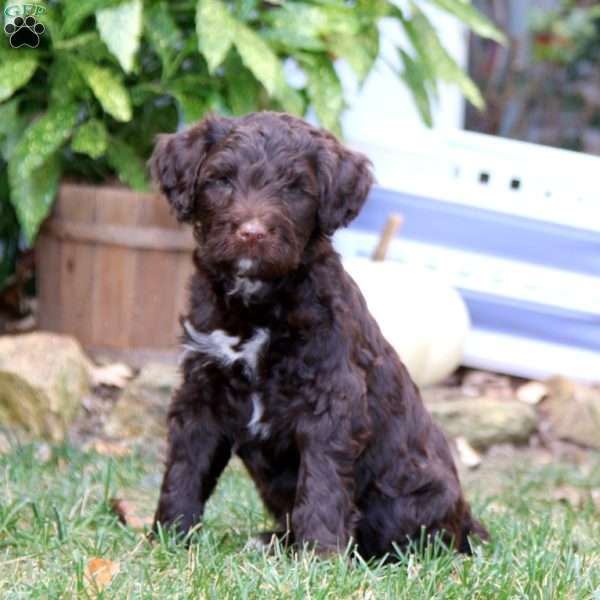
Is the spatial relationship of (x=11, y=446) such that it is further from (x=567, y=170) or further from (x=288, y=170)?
(x=567, y=170)

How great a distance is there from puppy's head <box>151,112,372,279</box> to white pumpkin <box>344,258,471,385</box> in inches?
97.8

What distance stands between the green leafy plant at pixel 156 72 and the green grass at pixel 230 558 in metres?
1.67

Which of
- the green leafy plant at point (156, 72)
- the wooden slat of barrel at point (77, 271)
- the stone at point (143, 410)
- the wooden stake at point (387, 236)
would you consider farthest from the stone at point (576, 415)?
the wooden slat of barrel at point (77, 271)

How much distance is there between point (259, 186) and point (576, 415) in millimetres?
3179

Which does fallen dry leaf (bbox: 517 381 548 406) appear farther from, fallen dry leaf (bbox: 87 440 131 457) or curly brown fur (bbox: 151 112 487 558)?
curly brown fur (bbox: 151 112 487 558)

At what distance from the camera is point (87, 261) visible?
5.76 m

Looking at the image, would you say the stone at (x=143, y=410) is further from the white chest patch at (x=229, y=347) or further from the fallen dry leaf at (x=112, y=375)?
the white chest patch at (x=229, y=347)

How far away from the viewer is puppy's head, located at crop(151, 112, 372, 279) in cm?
314

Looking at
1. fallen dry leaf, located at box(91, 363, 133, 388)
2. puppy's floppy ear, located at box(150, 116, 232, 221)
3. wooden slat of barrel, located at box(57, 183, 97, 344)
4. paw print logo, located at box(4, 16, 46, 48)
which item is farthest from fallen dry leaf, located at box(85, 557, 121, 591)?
paw print logo, located at box(4, 16, 46, 48)

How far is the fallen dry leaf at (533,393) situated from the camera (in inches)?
243

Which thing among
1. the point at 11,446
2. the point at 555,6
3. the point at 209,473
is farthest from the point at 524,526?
the point at 555,6

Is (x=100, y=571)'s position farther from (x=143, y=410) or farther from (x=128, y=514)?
(x=143, y=410)

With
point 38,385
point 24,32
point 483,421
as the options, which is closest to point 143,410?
point 38,385

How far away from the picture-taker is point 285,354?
3297 mm
